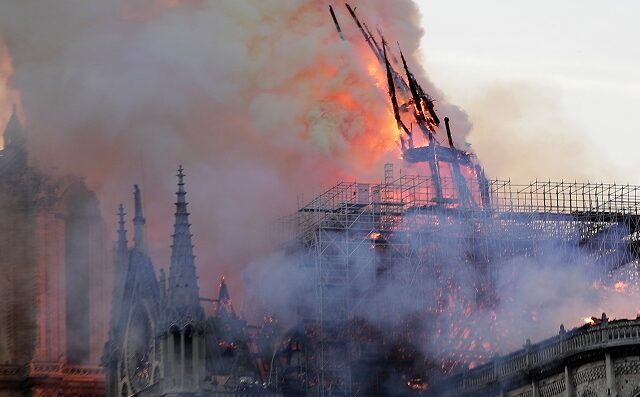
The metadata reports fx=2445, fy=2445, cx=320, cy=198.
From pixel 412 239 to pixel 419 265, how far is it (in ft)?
4.18

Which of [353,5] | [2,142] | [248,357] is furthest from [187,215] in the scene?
[2,142]

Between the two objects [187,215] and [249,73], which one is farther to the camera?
[249,73]

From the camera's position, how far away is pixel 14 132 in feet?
430

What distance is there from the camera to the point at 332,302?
114 metres

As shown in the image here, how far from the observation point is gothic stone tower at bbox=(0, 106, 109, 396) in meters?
132

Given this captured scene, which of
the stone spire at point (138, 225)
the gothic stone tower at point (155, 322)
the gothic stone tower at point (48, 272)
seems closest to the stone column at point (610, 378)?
the gothic stone tower at point (155, 322)

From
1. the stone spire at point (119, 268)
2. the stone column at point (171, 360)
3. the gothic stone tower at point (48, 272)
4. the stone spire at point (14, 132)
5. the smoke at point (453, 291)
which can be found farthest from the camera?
the gothic stone tower at point (48, 272)

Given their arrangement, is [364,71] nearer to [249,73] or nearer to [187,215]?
[249,73]

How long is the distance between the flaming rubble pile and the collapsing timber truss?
7 cm

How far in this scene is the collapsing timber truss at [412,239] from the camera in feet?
371

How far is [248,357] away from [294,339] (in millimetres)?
2368

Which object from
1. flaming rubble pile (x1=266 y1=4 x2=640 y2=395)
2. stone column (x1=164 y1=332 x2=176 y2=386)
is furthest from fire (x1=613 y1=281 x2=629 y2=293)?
stone column (x1=164 y1=332 x2=176 y2=386)

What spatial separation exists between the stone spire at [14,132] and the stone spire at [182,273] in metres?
19.1

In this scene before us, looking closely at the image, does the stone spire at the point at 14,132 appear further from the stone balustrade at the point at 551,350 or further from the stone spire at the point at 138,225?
the stone balustrade at the point at 551,350
